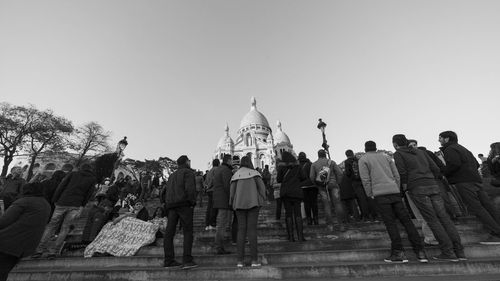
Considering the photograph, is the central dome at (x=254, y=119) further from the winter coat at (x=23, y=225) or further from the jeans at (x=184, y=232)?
the winter coat at (x=23, y=225)

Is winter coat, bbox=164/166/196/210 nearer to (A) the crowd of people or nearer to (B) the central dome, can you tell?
(A) the crowd of people

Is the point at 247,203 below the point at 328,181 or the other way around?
below

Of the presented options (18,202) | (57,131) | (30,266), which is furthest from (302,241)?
(57,131)

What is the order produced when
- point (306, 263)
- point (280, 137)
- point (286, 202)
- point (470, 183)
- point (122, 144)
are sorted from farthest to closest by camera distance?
1. point (280, 137)
2. point (122, 144)
3. point (286, 202)
4. point (470, 183)
5. point (306, 263)

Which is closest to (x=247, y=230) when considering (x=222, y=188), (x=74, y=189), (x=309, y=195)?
(x=222, y=188)

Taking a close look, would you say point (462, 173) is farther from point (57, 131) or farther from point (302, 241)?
→ point (57, 131)

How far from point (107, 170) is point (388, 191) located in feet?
124

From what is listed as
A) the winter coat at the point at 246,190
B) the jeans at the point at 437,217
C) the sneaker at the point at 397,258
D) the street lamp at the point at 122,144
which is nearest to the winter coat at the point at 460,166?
the jeans at the point at 437,217

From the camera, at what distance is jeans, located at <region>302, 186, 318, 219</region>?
673 cm

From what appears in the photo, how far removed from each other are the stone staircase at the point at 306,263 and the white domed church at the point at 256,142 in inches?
2086

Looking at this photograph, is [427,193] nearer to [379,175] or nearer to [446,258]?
[379,175]

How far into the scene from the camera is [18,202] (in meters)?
3.06

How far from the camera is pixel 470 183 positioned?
15.6 ft

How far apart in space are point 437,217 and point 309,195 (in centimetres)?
300
